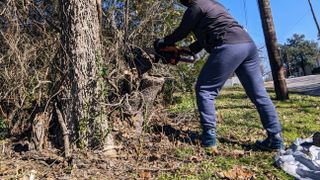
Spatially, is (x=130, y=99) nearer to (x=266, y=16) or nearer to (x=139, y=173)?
(x=139, y=173)

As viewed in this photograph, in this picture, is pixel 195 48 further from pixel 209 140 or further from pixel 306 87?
pixel 306 87

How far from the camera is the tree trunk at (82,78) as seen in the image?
13.6ft

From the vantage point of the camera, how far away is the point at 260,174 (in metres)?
3.67

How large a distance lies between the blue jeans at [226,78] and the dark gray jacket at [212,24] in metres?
0.08

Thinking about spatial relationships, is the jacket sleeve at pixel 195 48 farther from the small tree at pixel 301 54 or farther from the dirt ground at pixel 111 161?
the small tree at pixel 301 54

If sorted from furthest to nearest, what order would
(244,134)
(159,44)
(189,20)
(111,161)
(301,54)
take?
(301,54), (244,134), (159,44), (189,20), (111,161)

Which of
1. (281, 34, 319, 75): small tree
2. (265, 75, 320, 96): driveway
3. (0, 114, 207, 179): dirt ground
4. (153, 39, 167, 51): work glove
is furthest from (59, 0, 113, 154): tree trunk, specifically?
(281, 34, 319, 75): small tree

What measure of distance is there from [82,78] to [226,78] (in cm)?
146

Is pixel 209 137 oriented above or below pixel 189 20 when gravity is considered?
below

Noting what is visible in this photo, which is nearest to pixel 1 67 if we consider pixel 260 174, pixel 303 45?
pixel 260 174

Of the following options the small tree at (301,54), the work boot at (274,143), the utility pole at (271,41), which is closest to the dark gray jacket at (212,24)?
the work boot at (274,143)

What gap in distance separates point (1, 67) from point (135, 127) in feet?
6.10

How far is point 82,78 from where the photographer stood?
13.8 ft

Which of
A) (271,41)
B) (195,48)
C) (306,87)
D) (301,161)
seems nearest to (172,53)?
(195,48)
